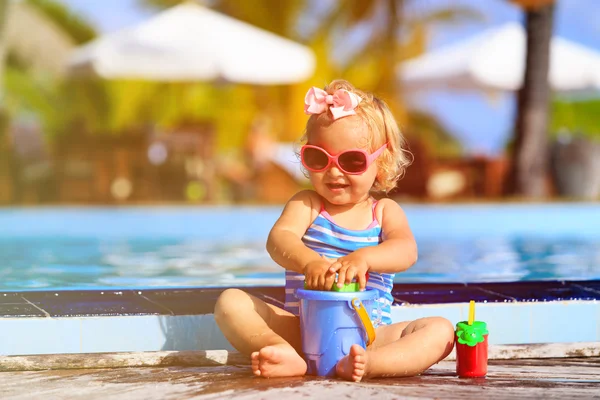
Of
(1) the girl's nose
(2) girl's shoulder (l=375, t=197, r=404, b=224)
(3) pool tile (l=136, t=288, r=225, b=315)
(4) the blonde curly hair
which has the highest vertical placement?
(4) the blonde curly hair

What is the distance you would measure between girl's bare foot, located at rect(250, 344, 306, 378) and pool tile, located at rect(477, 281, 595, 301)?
3.94 feet

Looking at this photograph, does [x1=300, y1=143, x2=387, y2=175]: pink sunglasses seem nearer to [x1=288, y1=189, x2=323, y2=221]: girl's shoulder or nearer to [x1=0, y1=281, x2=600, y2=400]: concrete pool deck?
[x1=288, y1=189, x2=323, y2=221]: girl's shoulder

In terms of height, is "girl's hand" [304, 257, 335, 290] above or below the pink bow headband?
below

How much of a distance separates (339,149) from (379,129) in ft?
0.59

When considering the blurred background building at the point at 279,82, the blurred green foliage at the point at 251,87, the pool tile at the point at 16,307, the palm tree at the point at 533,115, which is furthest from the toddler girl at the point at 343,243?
the blurred green foliage at the point at 251,87

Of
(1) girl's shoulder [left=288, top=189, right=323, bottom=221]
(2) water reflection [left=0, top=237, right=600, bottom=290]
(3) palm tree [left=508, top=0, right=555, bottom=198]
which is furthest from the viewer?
(3) palm tree [left=508, top=0, right=555, bottom=198]

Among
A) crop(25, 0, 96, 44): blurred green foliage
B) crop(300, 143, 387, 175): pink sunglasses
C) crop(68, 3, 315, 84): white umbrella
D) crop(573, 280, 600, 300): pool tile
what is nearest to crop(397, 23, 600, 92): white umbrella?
crop(68, 3, 315, 84): white umbrella

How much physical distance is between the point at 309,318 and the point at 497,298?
43.2 inches

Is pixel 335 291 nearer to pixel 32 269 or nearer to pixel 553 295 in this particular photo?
pixel 553 295

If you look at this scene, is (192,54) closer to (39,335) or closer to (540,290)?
(540,290)

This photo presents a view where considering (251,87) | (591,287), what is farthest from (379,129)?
(251,87)

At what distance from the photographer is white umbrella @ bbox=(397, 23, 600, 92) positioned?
15328mm

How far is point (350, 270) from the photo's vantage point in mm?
2820

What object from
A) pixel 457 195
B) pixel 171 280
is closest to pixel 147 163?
pixel 457 195
